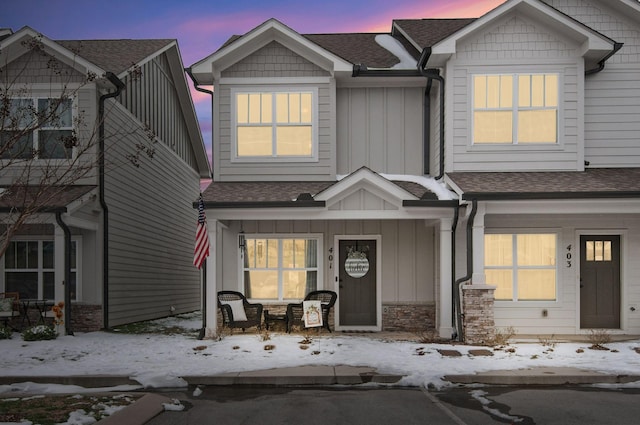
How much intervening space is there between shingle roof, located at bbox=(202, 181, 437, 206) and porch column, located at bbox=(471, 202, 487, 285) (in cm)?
99

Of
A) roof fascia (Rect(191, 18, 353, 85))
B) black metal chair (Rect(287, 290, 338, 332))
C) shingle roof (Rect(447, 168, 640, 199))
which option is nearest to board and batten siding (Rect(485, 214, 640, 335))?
shingle roof (Rect(447, 168, 640, 199))

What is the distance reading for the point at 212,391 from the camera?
8.53 meters

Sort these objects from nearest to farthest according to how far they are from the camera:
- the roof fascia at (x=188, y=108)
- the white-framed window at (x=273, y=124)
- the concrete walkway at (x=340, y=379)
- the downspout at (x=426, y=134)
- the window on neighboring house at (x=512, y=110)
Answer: the concrete walkway at (x=340, y=379) < the window on neighboring house at (x=512, y=110) < the white-framed window at (x=273, y=124) < the downspout at (x=426, y=134) < the roof fascia at (x=188, y=108)

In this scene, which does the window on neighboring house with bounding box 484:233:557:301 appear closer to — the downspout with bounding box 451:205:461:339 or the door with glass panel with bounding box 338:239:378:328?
the downspout with bounding box 451:205:461:339

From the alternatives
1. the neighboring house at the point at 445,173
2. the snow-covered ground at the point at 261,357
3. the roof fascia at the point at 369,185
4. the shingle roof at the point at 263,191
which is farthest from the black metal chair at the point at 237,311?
the roof fascia at the point at 369,185

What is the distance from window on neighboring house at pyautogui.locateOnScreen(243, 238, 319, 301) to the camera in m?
14.2

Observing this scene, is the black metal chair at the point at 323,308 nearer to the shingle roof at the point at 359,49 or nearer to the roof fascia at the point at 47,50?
the shingle roof at the point at 359,49

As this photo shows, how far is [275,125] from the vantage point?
1426 cm

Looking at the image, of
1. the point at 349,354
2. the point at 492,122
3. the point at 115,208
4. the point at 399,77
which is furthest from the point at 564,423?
the point at 115,208

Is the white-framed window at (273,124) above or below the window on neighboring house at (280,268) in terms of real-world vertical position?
above

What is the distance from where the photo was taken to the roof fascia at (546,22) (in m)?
12.9

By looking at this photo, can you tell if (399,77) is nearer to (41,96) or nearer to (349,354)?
(349,354)

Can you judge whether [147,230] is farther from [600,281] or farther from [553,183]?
[600,281]

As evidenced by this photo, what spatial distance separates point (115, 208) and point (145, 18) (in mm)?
83049
